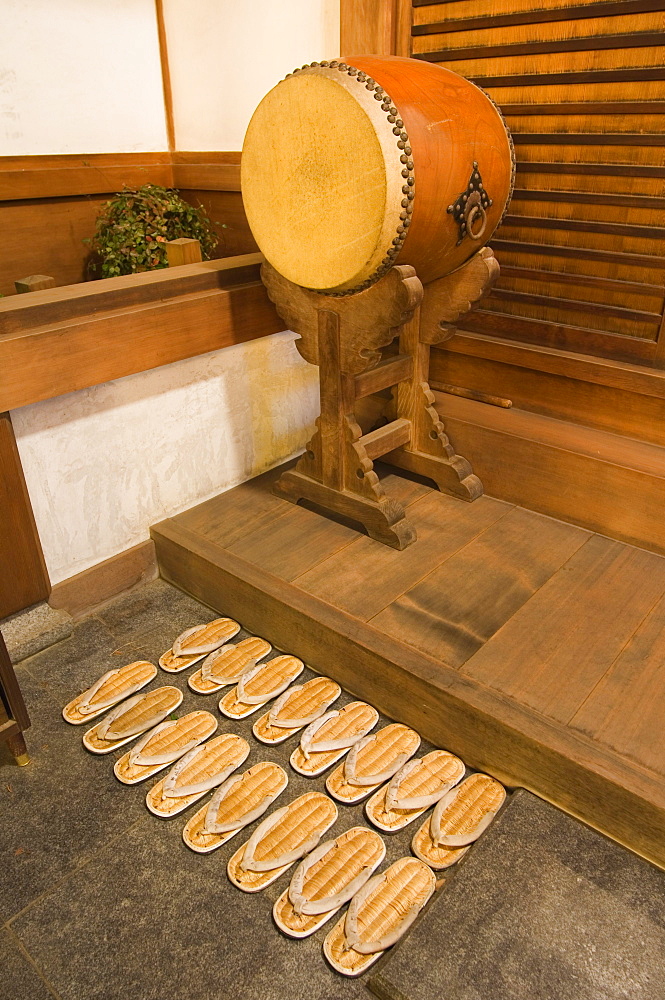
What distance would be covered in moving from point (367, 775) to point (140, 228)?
106 inches

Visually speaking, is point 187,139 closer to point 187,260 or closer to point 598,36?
point 187,260

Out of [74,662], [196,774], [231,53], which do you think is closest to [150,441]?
[74,662]

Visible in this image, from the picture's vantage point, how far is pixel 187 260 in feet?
9.91

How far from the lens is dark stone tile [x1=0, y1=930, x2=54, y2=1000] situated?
1544mm

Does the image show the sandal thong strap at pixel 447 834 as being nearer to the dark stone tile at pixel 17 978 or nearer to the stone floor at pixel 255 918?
the stone floor at pixel 255 918

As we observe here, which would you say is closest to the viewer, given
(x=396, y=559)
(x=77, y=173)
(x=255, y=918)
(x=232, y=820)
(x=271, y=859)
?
(x=255, y=918)

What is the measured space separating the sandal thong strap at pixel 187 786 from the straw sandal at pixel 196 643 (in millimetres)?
Answer: 418

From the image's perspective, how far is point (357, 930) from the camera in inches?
63.7

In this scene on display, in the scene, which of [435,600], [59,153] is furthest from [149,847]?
[59,153]

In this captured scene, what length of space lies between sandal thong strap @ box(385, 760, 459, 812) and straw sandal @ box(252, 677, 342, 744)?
13.5 inches

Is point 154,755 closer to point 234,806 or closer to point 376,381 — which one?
point 234,806

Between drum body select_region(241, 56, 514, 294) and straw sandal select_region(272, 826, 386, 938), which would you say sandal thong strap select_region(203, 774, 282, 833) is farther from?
drum body select_region(241, 56, 514, 294)

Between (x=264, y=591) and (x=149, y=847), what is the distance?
88 cm

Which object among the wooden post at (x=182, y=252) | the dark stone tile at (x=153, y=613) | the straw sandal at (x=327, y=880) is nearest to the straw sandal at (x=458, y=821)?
the straw sandal at (x=327, y=880)
